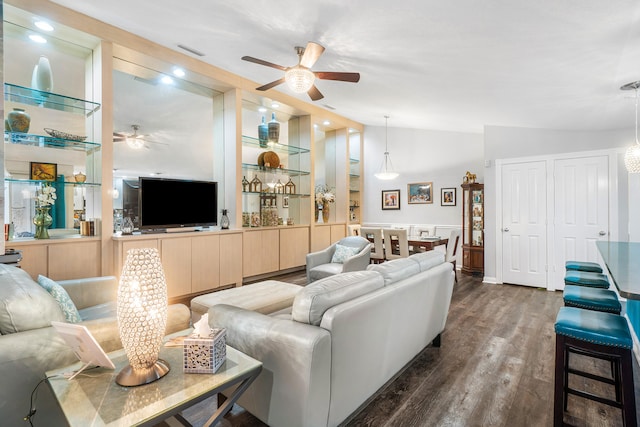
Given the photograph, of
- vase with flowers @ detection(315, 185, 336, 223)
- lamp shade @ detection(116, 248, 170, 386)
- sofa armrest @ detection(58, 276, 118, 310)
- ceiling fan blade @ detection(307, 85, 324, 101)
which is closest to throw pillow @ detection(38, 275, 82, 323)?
sofa armrest @ detection(58, 276, 118, 310)

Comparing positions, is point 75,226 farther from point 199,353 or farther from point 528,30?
point 528,30

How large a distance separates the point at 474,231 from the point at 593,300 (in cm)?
382

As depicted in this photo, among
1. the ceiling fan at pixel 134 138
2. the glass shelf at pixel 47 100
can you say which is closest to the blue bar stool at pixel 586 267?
the glass shelf at pixel 47 100

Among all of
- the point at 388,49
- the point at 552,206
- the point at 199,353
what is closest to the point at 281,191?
the point at 388,49

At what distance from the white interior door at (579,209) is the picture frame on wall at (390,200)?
3072mm

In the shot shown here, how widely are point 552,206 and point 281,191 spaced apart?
14.8 feet

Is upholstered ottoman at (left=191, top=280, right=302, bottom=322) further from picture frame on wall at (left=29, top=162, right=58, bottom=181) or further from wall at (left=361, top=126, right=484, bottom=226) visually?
wall at (left=361, top=126, right=484, bottom=226)

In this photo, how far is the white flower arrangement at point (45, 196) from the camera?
305 centimetres

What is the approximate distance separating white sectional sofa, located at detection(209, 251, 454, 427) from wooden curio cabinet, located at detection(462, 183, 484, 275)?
433cm

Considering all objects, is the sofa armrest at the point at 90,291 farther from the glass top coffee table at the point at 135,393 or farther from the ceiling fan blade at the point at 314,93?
the ceiling fan blade at the point at 314,93

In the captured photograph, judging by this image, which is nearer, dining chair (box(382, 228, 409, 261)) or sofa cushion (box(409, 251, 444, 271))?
sofa cushion (box(409, 251, 444, 271))

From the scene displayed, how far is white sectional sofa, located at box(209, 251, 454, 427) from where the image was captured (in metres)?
1.46

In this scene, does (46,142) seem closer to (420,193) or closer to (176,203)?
(176,203)

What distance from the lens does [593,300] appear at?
2281 mm
